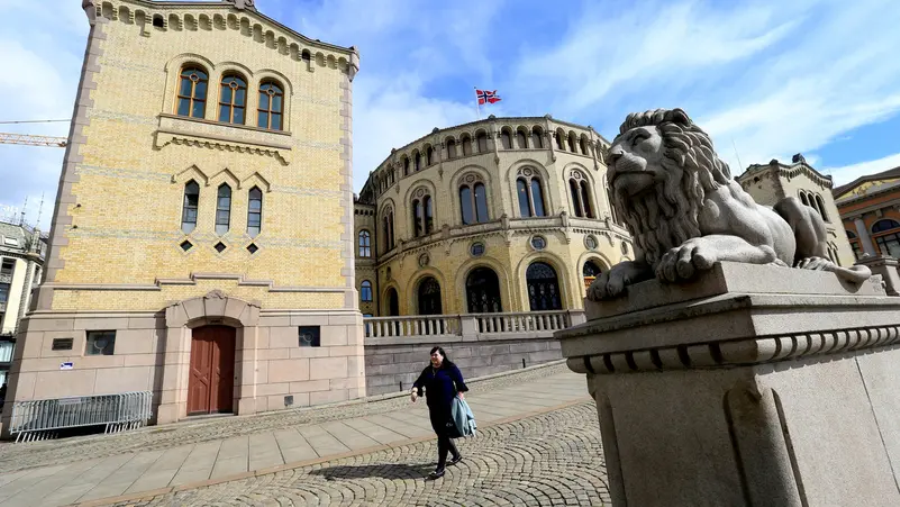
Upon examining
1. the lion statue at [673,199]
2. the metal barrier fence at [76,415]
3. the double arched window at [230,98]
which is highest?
the double arched window at [230,98]

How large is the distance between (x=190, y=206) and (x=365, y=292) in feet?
61.4

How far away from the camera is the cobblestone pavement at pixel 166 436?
7652 millimetres

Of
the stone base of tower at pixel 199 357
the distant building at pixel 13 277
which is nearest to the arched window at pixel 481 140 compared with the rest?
the stone base of tower at pixel 199 357

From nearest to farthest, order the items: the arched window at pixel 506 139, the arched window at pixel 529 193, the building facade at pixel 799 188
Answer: the arched window at pixel 529 193 < the arched window at pixel 506 139 < the building facade at pixel 799 188

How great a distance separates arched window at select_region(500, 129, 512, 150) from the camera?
27.4m

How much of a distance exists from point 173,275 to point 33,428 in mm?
4539

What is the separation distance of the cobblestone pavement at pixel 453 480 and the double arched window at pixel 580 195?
2224cm

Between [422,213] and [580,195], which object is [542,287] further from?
[422,213]

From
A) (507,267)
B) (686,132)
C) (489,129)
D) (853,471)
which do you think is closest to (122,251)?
(686,132)

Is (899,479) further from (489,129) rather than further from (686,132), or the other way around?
(489,129)

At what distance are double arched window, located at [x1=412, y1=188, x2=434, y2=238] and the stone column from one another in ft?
146

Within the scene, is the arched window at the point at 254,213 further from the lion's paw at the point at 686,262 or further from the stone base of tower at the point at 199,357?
the lion's paw at the point at 686,262

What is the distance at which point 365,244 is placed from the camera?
3216 centimetres

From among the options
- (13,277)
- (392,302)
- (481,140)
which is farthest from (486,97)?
(13,277)
